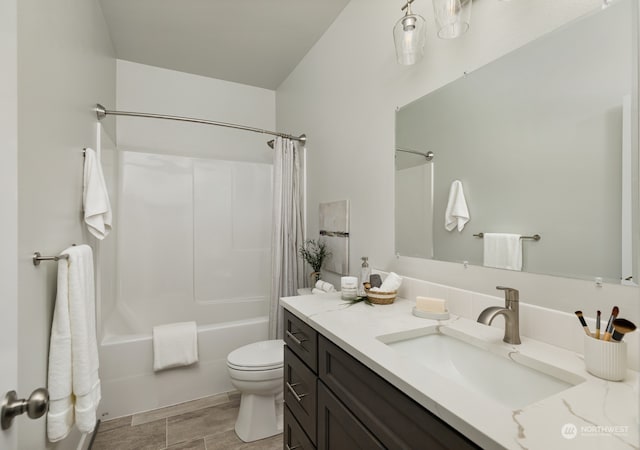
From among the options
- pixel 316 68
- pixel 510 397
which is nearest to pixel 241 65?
pixel 316 68

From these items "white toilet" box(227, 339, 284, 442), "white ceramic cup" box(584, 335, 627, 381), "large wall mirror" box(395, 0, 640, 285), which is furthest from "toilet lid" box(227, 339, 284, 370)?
"white ceramic cup" box(584, 335, 627, 381)

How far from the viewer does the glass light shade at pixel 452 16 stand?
1.05 metres

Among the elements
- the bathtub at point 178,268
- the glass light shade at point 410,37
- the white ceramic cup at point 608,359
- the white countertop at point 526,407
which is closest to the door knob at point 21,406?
the white countertop at point 526,407

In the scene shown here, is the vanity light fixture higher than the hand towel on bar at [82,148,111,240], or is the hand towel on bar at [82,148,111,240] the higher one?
the vanity light fixture

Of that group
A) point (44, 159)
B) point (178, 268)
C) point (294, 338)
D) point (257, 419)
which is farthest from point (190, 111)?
point (257, 419)

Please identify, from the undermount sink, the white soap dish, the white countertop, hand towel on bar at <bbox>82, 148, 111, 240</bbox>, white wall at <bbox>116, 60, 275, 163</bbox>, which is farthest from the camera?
white wall at <bbox>116, 60, 275, 163</bbox>

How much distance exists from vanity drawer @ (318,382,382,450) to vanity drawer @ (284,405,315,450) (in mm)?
136

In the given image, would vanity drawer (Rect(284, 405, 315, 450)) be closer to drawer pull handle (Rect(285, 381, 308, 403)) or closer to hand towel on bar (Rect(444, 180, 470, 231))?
drawer pull handle (Rect(285, 381, 308, 403))

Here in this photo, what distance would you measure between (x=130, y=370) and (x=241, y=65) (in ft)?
8.37

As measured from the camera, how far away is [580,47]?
0.85 metres

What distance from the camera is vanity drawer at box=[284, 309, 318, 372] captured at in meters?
1.10

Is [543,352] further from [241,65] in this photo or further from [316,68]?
[241,65]

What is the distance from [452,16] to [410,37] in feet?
0.66

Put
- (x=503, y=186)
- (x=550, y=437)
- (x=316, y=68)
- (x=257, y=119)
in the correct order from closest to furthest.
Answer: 1. (x=550, y=437)
2. (x=503, y=186)
3. (x=316, y=68)
4. (x=257, y=119)
